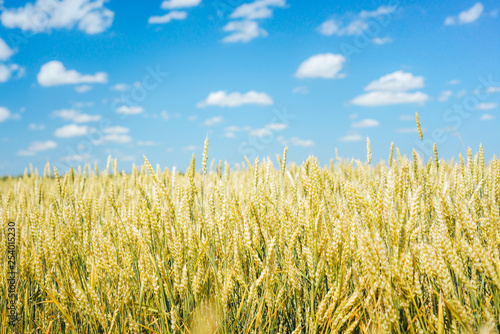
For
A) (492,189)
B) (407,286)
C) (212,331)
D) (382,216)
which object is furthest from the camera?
(492,189)

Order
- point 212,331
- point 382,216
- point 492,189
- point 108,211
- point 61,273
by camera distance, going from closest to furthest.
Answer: point 382,216, point 212,331, point 61,273, point 492,189, point 108,211

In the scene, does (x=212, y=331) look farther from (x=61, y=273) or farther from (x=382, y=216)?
Result: (x=61, y=273)

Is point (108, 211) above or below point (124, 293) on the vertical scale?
above

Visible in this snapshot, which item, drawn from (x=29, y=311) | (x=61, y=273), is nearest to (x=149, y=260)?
(x=61, y=273)

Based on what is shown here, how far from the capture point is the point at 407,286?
2.93ft

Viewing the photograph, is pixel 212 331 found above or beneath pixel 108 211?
beneath

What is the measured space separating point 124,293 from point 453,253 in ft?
3.69

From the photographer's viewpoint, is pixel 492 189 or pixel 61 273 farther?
pixel 492 189

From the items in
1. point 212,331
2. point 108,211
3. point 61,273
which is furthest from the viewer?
point 108,211

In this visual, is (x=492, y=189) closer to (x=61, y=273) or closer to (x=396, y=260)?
(x=396, y=260)

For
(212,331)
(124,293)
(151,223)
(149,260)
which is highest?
(151,223)

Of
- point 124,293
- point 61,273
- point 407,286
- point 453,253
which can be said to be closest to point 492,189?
point 453,253

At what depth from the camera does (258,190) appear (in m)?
1.73

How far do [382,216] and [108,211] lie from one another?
7.39 feet
